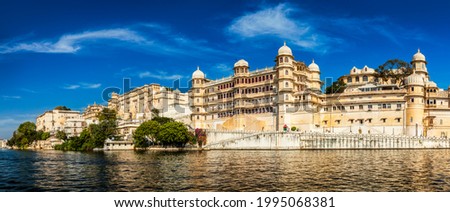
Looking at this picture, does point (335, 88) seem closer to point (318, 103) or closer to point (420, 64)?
point (318, 103)

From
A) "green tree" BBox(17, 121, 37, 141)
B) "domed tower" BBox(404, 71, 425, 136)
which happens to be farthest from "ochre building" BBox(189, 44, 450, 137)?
"green tree" BBox(17, 121, 37, 141)

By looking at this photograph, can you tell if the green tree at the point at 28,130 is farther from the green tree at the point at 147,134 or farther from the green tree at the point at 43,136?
the green tree at the point at 147,134

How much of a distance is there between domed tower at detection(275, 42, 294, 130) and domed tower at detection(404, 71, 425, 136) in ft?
69.6

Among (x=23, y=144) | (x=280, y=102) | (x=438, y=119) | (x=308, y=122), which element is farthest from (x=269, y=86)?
(x=23, y=144)

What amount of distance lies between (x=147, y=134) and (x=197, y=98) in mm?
24023

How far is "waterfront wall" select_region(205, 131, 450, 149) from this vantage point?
6656 centimetres

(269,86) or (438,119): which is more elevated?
(269,86)

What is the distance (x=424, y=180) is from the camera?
90.9 feet

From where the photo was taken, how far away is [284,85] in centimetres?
7881

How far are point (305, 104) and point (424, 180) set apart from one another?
2005 inches

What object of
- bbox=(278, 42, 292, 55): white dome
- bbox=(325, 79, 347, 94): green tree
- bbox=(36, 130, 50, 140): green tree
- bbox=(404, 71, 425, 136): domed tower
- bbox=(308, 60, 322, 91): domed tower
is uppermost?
bbox=(278, 42, 292, 55): white dome

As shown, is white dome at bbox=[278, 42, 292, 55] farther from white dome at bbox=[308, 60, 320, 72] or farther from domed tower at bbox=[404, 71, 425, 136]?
domed tower at bbox=[404, 71, 425, 136]

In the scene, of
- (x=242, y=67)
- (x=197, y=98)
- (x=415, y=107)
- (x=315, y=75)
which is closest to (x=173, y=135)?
(x=242, y=67)

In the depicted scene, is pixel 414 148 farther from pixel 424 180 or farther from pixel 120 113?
pixel 120 113
